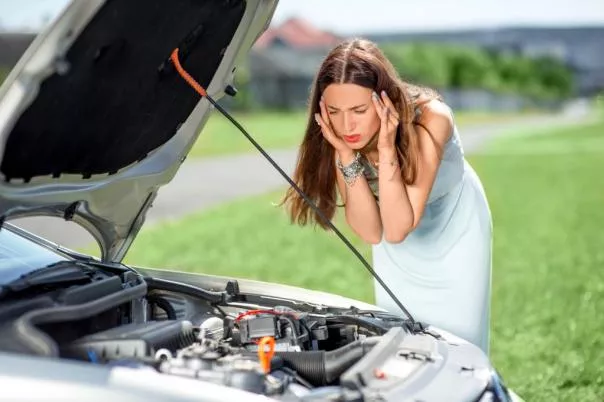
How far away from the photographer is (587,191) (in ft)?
59.8

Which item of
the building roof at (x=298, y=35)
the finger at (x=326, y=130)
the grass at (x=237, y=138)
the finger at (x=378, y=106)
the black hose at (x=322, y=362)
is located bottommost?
the grass at (x=237, y=138)

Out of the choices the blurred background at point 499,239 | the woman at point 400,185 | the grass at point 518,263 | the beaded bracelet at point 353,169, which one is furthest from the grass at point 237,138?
the beaded bracelet at point 353,169

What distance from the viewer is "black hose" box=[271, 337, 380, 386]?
3.21 m

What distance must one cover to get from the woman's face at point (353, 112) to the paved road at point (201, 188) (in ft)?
17.8

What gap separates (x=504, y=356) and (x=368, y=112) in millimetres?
3011

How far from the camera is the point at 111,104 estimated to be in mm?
3447

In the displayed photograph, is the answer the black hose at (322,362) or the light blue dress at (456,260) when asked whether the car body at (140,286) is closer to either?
the black hose at (322,362)

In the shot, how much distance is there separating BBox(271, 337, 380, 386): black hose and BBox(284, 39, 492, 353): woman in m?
0.84

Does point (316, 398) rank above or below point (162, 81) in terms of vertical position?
below

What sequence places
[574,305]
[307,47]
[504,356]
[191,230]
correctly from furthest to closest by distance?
[307,47]
[191,230]
[574,305]
[504,356]

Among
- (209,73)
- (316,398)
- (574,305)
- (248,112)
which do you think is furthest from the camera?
(248,112)

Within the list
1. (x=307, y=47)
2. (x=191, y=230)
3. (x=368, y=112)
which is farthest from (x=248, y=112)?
(x=368, y=112)

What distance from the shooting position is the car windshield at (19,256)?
3416 millimetres

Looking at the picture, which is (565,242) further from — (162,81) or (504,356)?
(162,81)
